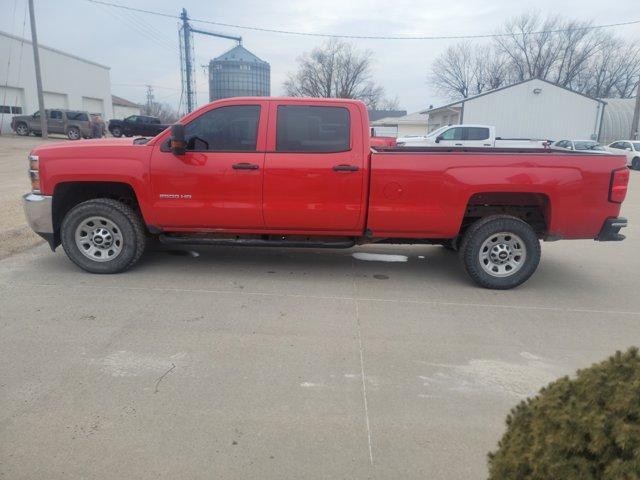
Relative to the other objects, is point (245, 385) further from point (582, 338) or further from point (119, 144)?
point (119, 144)

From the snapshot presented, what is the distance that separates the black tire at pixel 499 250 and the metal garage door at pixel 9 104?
37701 millimetres

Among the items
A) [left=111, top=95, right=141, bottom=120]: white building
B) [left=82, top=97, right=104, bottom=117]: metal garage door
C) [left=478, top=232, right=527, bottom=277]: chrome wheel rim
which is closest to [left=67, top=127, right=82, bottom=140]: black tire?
[left=82, top=97, right=104, bottom=117]: metal garage door

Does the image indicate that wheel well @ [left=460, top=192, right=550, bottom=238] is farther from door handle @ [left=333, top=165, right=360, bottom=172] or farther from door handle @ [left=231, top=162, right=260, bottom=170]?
door handle @ [left=231, top=162, right=260, bottom=170]

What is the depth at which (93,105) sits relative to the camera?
148 ft

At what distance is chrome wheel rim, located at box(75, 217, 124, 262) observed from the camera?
570 cm

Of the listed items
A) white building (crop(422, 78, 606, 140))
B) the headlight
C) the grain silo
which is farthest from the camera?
the grain silo

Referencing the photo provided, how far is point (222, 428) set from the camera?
2.90 meters

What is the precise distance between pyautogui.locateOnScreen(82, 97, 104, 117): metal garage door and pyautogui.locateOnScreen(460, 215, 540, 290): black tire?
45.2 m

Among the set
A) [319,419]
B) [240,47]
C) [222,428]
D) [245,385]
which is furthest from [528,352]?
[240,47]

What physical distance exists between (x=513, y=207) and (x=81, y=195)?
5.03 m

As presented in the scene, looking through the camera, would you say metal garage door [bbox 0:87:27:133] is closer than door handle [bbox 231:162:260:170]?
No

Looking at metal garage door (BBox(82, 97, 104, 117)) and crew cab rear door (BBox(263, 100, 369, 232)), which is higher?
metal garage door (BBox(82, 97, 104, 117))

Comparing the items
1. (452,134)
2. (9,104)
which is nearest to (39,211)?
(452,134)

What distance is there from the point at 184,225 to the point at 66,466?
11.1ft
